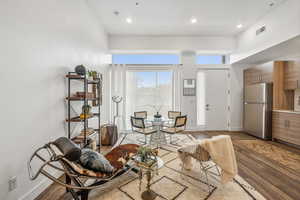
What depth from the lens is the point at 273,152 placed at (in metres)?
3.32

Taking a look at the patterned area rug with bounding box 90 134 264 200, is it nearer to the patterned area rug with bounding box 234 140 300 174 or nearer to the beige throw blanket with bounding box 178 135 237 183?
the beige throw blanket with bounding box 178 135 237 183

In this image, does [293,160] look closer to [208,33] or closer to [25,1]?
[208,33]

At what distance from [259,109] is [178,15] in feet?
12.5

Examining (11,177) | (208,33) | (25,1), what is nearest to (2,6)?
(25,1)

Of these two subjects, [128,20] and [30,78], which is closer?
[30,78]

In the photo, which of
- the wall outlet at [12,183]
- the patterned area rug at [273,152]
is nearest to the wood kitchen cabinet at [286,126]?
the patterned area rug at [273,152]

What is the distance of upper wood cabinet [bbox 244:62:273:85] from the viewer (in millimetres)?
4133

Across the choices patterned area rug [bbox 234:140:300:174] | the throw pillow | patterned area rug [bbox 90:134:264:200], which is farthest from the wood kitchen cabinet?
the throw pillow

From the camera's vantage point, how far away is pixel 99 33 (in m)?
4.12

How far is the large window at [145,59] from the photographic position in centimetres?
529

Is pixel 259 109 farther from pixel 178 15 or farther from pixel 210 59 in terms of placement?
pixel 178 15

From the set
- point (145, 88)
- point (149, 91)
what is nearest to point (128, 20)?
point (145, 88)

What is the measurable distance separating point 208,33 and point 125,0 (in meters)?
3.18

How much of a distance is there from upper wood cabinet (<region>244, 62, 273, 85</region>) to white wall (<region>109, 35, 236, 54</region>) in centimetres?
109
